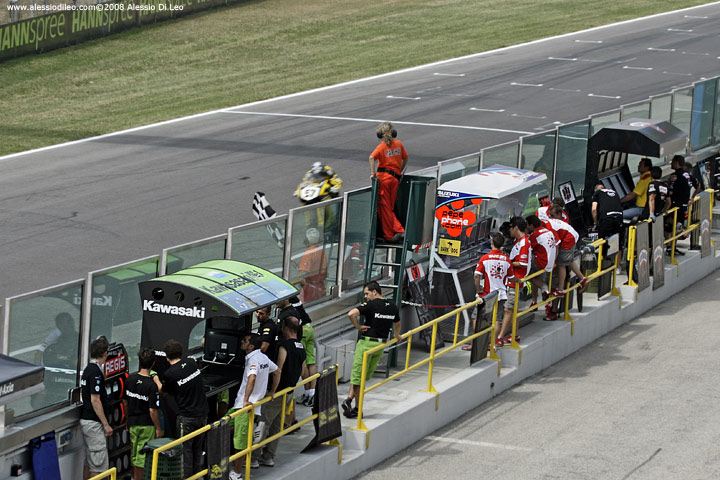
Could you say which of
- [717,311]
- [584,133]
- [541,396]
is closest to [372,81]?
[584,133]

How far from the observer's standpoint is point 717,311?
63.8 ft

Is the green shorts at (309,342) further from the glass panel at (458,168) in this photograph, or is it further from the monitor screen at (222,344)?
the glass panel at (458,168)

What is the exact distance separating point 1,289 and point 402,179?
7.57 m

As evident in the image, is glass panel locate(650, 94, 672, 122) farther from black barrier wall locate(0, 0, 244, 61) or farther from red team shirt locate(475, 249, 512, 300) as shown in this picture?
black barrier wall locate(0, 0, 244, 61)

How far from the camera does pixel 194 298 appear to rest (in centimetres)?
1197

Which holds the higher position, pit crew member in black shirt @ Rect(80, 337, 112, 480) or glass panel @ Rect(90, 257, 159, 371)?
glass panel @ Rect(90, 257, 159, 371)

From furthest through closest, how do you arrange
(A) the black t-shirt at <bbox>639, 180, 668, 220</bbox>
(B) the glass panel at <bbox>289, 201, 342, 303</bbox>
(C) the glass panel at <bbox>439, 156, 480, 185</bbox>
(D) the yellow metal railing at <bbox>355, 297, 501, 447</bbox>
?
(A) the black t-shirt at <bbox>639, 180, 668, 220</bbox> < (C) the glass panel at <bbox>439, 156, 480, 185</bbox> < (B) the glass panel at <bbox>289, 201, 342, 303</bbox> < (D) the yellow metal railing at <bbox>355, 297, 501, 447</bbox>

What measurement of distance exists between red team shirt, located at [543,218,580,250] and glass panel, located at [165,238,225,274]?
5.79 m

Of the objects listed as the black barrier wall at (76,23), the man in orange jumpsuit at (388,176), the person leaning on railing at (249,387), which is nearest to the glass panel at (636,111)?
the man in orange jumpsuit at (388,176)

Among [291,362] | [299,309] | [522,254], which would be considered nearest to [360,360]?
A: [299,309]

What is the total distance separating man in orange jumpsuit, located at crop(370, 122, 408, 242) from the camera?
16.2 m

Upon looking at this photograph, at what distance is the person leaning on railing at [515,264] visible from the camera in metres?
16.0

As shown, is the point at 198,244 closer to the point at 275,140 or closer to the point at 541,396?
the point at 541,396

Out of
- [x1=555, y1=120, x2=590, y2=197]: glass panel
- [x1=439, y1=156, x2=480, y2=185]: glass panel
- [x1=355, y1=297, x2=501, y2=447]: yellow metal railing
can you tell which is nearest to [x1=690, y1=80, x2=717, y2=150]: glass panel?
[x1=555, y1=120, x2=590, y2=197]: glass panel
